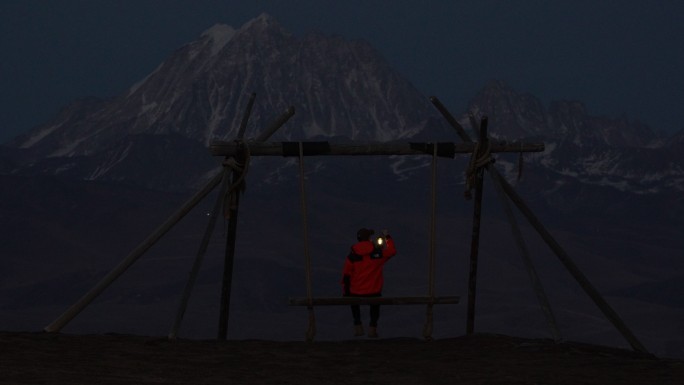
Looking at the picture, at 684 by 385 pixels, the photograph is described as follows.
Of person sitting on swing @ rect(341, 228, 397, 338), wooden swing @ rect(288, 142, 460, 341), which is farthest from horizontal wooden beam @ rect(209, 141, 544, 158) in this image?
person sitting on swing @ rect(341, 228, 397, 338)

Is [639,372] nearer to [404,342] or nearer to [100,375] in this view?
[404,342]

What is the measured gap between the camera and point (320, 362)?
43.9ft

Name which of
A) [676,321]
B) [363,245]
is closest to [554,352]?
[363,245]

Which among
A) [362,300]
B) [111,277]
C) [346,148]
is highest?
[346,148]

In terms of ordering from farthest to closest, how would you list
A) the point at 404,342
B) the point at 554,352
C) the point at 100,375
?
the point at 404,342 → the point at 554,352 → the point at 100,375

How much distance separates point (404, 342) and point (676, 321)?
14055cm

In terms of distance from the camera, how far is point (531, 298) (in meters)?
169

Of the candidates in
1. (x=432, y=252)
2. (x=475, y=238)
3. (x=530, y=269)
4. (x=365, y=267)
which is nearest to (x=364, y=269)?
(x=365, y=267)

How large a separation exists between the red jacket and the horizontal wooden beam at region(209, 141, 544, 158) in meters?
1.51

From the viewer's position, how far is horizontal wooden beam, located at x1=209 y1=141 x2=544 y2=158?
1645 cm

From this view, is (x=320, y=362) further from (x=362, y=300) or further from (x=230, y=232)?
(x=230, y=232)

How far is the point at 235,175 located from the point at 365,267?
227 cm

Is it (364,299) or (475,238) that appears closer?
(364,299)

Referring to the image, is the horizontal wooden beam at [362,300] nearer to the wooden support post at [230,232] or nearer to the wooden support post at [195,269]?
the wooden support post at [195,269]
